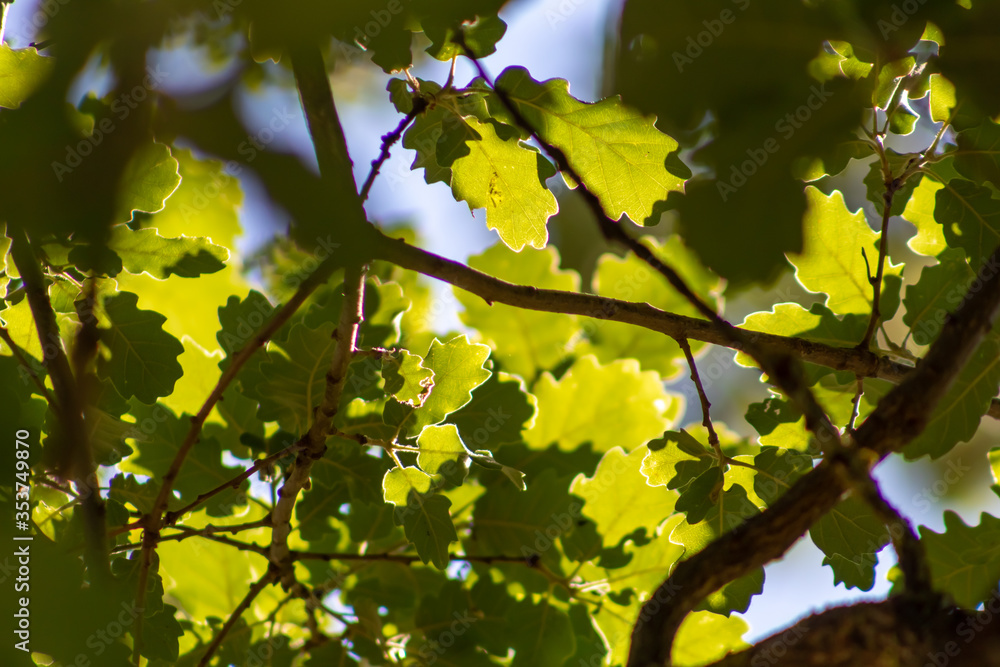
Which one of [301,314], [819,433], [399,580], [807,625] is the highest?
[301,314]

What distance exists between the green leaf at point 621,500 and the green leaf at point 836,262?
19.4 inches

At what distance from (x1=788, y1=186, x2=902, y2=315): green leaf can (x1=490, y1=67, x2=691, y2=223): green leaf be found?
0.32m

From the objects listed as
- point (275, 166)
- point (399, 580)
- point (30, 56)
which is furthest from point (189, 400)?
point (275, 166)

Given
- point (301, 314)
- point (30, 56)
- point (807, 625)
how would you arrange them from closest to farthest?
point (807, 625), point (30, 56), point (301, 314)

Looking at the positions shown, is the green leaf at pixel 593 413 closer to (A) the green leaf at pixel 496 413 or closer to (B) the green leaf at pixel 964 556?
(A) the green leaf at pixel 496 413

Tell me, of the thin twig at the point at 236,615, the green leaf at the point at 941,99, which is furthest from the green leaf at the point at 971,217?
the thin twig at the point at 236,615

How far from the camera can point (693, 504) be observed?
4.00 ft

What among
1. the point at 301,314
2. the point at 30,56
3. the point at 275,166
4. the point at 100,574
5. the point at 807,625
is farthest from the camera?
the point at 301,314

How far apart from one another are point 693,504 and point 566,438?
629mm

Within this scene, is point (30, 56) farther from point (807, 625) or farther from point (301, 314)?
point (807, 625)

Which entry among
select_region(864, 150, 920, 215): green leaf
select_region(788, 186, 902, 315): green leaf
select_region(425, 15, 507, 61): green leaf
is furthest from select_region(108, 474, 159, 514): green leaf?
select_region(864, 150, 920, 215): green leaf

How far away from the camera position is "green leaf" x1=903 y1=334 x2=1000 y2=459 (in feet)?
3.83

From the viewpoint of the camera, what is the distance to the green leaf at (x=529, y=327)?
6.56 ft

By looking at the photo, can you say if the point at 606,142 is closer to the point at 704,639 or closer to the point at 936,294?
the point at 936,294
